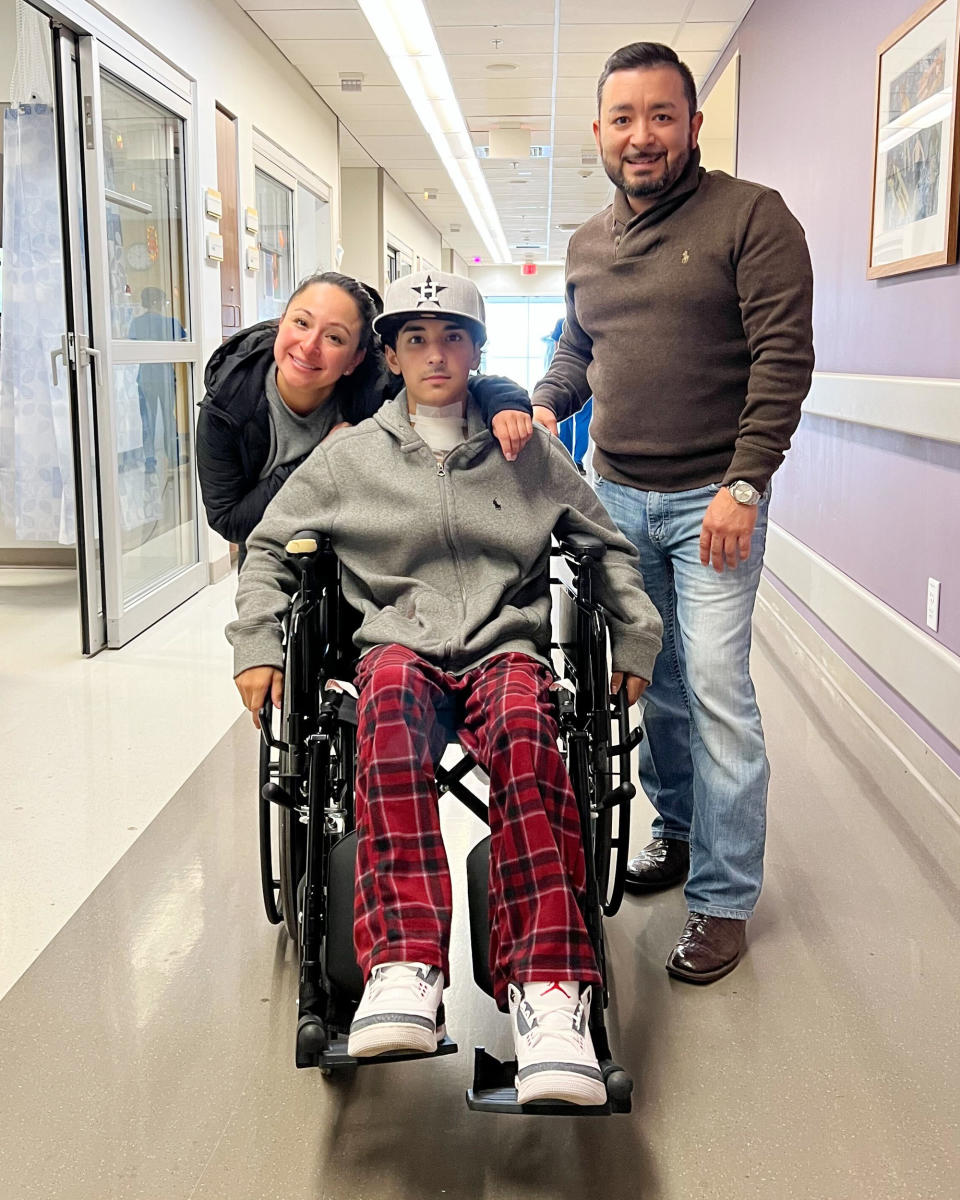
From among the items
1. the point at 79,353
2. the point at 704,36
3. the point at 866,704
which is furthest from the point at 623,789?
the point at 704,36

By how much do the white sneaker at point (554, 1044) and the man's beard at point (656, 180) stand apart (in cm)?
121

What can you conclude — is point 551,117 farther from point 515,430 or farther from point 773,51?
point 515,430

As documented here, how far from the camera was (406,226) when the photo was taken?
1296 centimetres

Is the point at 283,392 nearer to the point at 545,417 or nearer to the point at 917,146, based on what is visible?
the point at 545,417

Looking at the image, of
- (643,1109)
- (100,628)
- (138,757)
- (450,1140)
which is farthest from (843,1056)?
(100,628)

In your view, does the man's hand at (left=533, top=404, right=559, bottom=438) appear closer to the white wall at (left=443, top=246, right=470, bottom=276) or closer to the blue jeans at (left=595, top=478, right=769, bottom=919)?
the blue jeans at (left=595, top=478, right=769, bottom=919)

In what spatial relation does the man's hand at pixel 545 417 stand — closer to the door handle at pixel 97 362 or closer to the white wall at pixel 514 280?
the door handle at pixel 97 362

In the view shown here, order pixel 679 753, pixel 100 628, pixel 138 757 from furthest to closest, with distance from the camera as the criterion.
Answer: pixel 100 628
pixel 138 757
pixel 679 753

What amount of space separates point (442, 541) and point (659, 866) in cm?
85

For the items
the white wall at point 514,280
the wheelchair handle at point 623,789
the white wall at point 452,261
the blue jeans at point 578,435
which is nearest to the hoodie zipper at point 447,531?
the wheelchair handle at point 623,789

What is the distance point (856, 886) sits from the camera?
234cm

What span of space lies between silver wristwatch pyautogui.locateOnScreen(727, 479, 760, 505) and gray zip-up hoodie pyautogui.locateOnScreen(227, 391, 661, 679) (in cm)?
20

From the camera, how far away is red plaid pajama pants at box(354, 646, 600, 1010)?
1456mm

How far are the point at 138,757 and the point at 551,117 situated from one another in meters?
6.54
